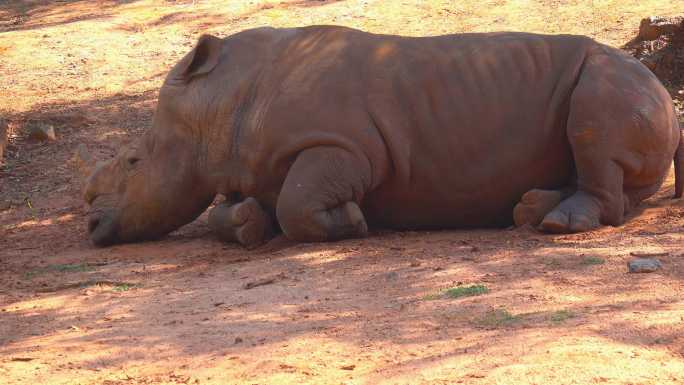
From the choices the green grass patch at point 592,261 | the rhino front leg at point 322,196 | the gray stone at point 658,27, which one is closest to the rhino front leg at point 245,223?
the rhino front leg at point 322,196

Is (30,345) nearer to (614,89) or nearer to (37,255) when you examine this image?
(37,255)

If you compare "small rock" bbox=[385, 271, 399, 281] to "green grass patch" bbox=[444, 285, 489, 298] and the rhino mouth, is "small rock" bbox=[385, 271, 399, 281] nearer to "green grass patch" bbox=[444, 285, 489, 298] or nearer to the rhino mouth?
"green grass patch" bbox=[444, 285, 489, 298]

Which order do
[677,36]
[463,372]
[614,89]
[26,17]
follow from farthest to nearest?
[26,17] → [677,36] → [614,89] → [463,372]

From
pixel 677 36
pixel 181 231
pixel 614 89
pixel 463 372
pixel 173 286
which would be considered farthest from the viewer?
pixel 677 36

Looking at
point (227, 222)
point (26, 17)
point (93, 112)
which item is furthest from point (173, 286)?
point (26, 17)

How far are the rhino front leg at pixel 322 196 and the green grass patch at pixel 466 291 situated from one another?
1822 millimetres

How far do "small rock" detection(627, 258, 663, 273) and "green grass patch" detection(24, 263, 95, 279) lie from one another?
10.5 ft

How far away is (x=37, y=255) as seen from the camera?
7.95 metres

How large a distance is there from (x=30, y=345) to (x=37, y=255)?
2744 millimetres

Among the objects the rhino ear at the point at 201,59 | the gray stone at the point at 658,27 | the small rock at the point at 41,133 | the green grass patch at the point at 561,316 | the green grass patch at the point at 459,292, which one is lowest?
the small rock at the point at 41,133

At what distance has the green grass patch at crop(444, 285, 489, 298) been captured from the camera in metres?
5.52

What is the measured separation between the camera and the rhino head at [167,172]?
796 centimetres

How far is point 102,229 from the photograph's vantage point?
812 centimetres

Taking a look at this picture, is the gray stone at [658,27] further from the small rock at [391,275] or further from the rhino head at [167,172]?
the small rock at [391,275]
